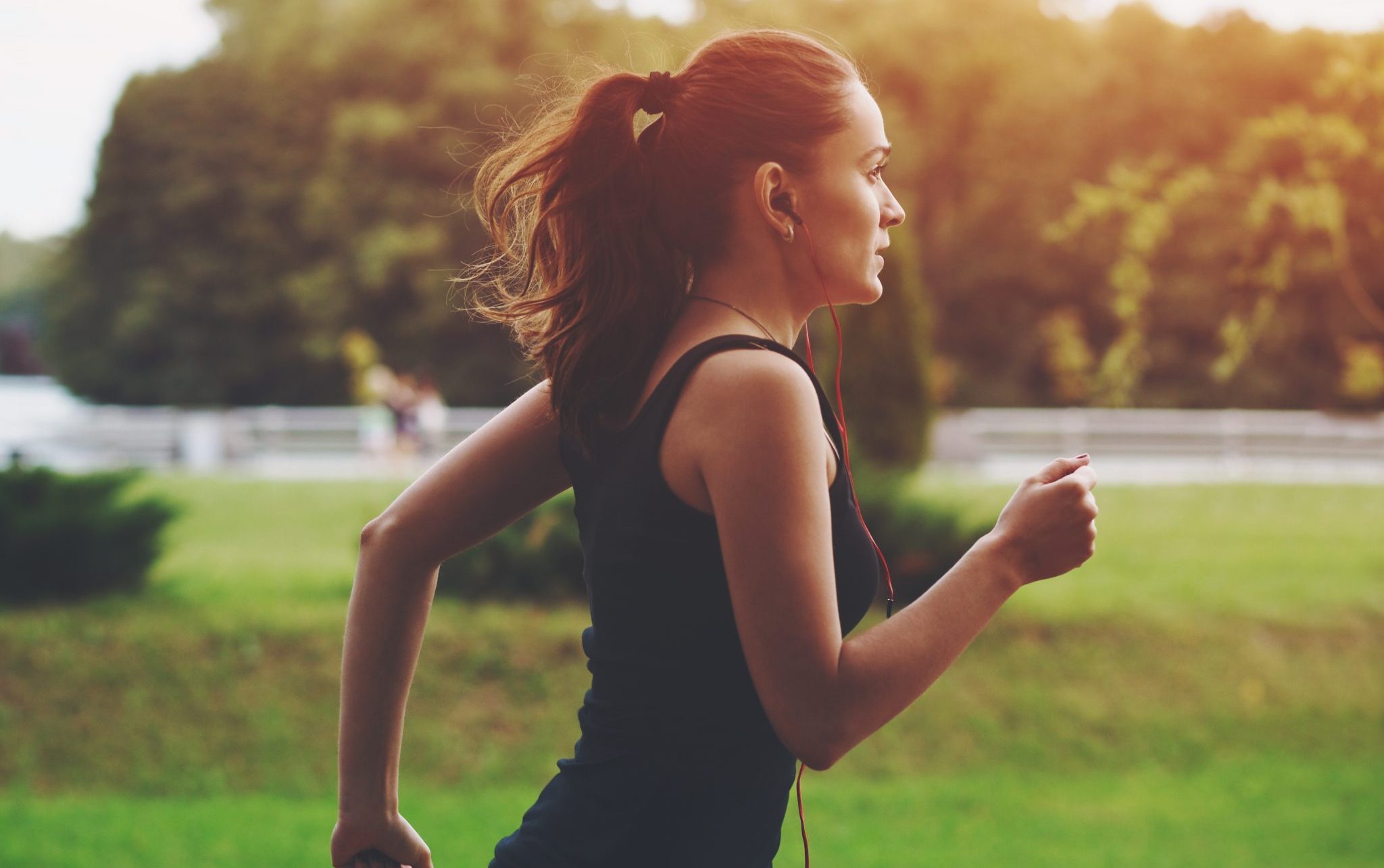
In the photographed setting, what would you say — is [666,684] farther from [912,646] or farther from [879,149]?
[879,149]

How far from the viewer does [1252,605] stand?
9.23m

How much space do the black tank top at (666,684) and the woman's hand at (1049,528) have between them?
0.15m

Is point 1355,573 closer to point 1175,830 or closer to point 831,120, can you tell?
point 1175,830

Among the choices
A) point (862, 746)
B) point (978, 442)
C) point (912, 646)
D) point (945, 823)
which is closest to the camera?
point (912, 646)

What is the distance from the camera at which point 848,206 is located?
140 centimetres

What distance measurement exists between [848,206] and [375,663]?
767mm

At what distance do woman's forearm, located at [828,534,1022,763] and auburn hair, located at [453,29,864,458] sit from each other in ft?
1.21

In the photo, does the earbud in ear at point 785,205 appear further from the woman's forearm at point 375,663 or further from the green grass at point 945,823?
the green grass at point 945,823

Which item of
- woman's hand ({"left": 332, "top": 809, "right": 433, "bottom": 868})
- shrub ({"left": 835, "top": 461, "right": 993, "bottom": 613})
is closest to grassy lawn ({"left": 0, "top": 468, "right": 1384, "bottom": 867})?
shrub ({"left": 835, "top": 461, "right": 993, "bottom": 613})

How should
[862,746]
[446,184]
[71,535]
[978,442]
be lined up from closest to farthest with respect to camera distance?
[862,746] → [71,535] → [978,442] → [446,184]

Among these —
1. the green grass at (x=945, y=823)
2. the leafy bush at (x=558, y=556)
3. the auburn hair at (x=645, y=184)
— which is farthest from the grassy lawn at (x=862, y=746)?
the auburn hair at (x=645, y=184)

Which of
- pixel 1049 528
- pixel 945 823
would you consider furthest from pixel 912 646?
pixel 945 823

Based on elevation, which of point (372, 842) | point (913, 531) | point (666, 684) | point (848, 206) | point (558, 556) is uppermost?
point (848, 206)

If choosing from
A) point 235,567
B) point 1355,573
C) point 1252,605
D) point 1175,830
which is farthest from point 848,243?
point 1355,573
